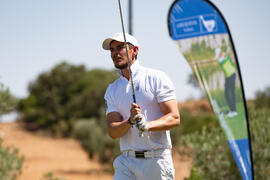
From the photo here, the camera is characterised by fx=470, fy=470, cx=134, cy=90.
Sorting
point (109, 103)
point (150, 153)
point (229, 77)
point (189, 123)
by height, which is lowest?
point (189, 123)

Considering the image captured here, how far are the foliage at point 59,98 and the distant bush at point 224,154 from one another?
39.6 meters

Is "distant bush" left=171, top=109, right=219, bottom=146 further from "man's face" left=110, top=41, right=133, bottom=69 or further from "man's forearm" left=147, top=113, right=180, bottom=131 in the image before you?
"man's forearm" left=147, top=113, right=180, bottom=131

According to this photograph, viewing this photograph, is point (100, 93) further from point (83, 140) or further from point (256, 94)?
point (256, 94)

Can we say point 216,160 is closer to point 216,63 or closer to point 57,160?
point 216,63

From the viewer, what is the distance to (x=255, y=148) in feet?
31.6

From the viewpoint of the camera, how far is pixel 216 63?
702 cm

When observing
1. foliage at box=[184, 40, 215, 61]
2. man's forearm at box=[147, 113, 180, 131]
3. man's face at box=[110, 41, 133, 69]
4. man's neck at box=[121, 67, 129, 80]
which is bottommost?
man's forearm at box=[147, 113, 180, 131]

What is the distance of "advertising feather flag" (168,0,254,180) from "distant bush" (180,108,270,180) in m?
2.77

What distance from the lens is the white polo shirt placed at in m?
4.20

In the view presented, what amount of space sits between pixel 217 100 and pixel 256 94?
23.6m

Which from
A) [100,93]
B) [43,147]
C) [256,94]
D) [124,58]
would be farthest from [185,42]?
[100,93]

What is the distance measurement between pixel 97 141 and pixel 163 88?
2264 cm

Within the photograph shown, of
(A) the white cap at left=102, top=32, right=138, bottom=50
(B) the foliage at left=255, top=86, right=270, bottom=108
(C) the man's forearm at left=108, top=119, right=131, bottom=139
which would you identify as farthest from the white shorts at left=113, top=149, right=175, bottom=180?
(B) the foliage at left=255, top=86, right=270, bottom=108

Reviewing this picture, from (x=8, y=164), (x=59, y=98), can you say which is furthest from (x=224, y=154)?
(x=59, y=98)
